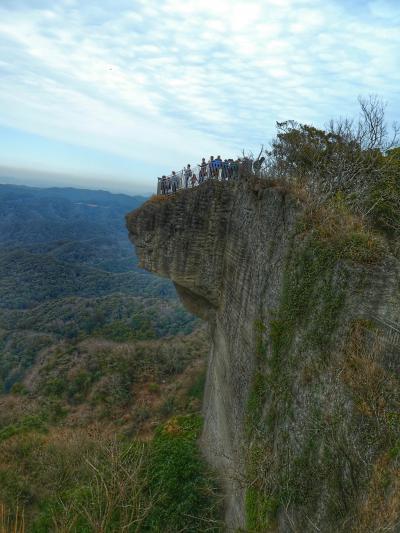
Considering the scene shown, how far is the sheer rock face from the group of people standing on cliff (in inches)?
19.7

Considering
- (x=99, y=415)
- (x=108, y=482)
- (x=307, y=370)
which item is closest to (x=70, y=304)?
(x=99, y=415)

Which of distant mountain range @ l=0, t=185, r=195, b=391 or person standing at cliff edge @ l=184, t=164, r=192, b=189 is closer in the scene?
person standing at cliff edge @ l=184, t=164, r=192, b=189

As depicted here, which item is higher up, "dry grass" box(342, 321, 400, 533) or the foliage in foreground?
"dry grass" box(342, 321, 400, 533)

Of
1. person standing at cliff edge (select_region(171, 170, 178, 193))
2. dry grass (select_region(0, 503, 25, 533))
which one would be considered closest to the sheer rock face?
person standing at cliff edge (select_region(171, 170, 178, 193))

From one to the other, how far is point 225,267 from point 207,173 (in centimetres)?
349

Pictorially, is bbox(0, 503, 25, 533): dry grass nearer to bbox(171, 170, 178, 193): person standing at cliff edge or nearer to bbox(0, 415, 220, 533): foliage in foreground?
bbox(0, 415, 220, 533): foliage in foreground

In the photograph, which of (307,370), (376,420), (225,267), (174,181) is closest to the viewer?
(376,420)

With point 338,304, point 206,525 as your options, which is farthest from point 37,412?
point 338,304

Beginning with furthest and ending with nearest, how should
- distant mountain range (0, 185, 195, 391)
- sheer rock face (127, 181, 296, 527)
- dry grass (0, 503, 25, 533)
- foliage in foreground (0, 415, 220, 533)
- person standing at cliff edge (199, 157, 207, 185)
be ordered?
distant mountain range (0, 185, 195, 391) < person standing at cliff edge (199, 157, 207, 185) < foliage in foreground (0, 415, 220, 533) < sheer rock face (127, 181, 296, 527) < dry grass (0, 503, 25, 533)

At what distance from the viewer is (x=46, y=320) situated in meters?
65.7

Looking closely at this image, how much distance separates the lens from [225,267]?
12227 mm

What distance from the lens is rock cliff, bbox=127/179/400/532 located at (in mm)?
4758

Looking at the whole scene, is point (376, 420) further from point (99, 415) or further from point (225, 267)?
point (99, 415)

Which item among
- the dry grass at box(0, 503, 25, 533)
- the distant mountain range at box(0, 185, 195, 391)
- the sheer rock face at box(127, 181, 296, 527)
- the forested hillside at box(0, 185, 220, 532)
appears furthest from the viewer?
the distant mountain range at box(0, 185, 195, 391)
